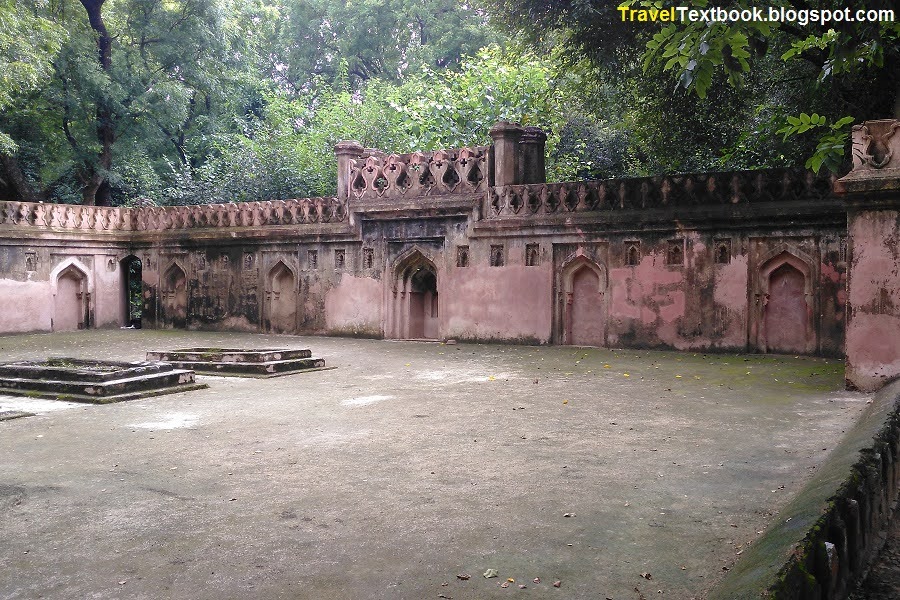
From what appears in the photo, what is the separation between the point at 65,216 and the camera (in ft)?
66.2

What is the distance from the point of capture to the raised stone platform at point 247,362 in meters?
10.8

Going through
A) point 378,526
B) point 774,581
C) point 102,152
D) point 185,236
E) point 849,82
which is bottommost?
point 378,526

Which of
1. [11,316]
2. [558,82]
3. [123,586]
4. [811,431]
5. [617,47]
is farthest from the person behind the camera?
[558,82]

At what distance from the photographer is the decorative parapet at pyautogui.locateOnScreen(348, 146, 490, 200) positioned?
634 inches

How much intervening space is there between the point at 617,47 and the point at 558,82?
6.62 m

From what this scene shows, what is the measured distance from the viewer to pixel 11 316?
1906 cm

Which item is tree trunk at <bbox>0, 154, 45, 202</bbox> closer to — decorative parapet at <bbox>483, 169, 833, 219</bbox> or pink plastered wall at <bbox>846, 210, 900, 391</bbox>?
decorative parapet at <bbox>483, 169, 833, 219</bbox>

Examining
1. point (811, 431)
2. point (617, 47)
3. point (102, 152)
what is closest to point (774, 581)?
point (811, 431)

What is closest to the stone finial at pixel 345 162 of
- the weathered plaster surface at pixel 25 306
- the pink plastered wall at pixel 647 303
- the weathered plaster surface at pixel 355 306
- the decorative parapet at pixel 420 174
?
the decorative parapet at pixel 420 174

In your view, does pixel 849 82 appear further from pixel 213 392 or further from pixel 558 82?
pixel 558 82

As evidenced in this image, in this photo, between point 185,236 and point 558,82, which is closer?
point 185,236

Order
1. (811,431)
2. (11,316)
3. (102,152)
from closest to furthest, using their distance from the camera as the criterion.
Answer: (811,431), (11,316), (102,152)

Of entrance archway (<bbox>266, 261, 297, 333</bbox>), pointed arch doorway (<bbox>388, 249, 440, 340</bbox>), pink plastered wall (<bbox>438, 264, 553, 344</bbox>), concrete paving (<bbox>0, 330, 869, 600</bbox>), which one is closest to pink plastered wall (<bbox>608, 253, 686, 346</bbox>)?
pink plastered wall (<bbox>438, 264, 553, 344</bbox>)

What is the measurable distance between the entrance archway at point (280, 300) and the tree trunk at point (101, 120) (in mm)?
9466
